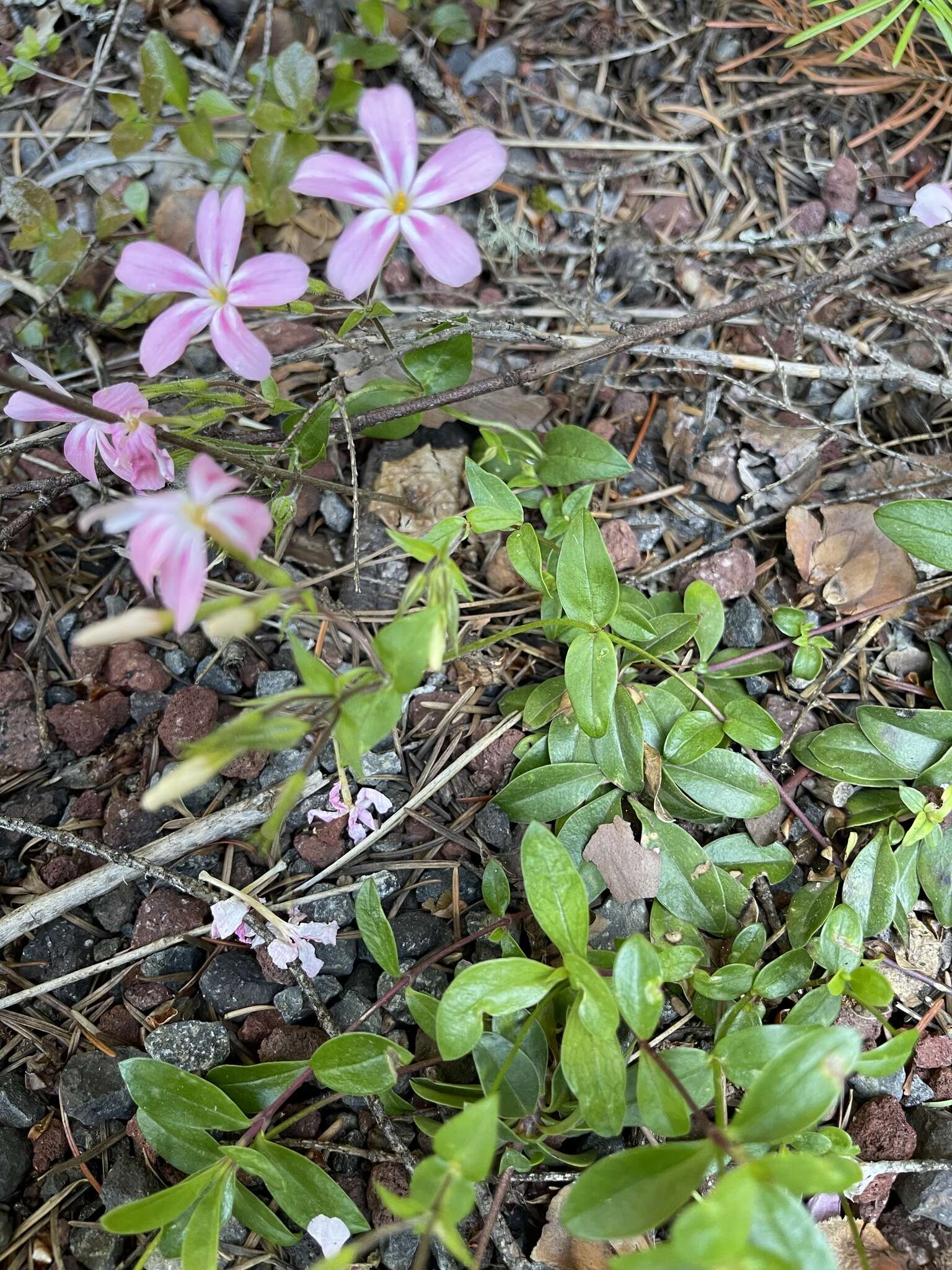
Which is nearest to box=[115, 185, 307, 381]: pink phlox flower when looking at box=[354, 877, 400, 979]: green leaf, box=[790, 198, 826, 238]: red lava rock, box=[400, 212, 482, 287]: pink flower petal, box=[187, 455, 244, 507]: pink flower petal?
box=[400, 212, 482, 287]: pink flower petal

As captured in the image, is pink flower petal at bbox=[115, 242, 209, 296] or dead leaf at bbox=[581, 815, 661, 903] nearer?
pink flower petal at bbox=[115, 242, 209, 296]

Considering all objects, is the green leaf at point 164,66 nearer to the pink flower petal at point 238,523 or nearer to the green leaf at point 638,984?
the pink flower petal at point 238,523

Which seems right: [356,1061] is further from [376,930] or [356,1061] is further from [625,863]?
[625,863]

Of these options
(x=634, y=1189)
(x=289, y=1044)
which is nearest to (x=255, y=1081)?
(x=289, y=1044)

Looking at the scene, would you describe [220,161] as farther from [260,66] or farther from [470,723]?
[470,723]

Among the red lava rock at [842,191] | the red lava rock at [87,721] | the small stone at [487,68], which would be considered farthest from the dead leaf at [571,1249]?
the small stone at [487,68]

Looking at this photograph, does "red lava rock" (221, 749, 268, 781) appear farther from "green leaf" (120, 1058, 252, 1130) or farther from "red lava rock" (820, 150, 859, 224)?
"red lava rock" (820, 150, 859, 224)

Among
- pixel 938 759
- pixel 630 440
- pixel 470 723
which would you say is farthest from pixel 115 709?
pixel 938 759
